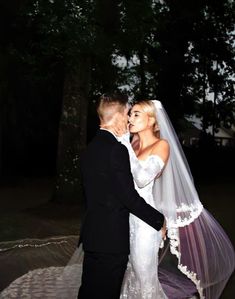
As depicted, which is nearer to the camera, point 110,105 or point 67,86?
point 110,105

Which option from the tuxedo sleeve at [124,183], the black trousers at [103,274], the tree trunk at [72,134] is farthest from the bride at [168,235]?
the tree trunk at [72,134]

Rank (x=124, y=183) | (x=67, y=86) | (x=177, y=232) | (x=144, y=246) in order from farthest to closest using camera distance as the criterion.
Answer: (x=67, y=86)
(x=177, y=232)
(x=144, y=246)
(x=124, y=183)

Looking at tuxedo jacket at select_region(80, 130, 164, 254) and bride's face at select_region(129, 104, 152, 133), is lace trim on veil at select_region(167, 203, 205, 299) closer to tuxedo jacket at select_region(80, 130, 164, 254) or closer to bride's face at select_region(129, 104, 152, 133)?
bride's face at select_region(129, 104, 152, 133)

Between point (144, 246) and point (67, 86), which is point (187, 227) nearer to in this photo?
point (144, 246)

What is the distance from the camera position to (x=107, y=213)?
3537 mm

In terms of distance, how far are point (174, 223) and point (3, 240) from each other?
4825mm

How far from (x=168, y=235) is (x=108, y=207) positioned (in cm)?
132

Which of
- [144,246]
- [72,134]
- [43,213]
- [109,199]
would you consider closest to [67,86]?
[72,134]

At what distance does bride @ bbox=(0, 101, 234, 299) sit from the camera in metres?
4.19

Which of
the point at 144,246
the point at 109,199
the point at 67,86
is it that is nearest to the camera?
the point at 109,199

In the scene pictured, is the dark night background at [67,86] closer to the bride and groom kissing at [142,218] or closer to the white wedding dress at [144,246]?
the bride and groom kissing at [142,218]

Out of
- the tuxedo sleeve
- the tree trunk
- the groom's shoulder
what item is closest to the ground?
the tree trunk

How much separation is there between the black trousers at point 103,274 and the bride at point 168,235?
1.93 ft

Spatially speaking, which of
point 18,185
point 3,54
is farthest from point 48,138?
point 3,54
